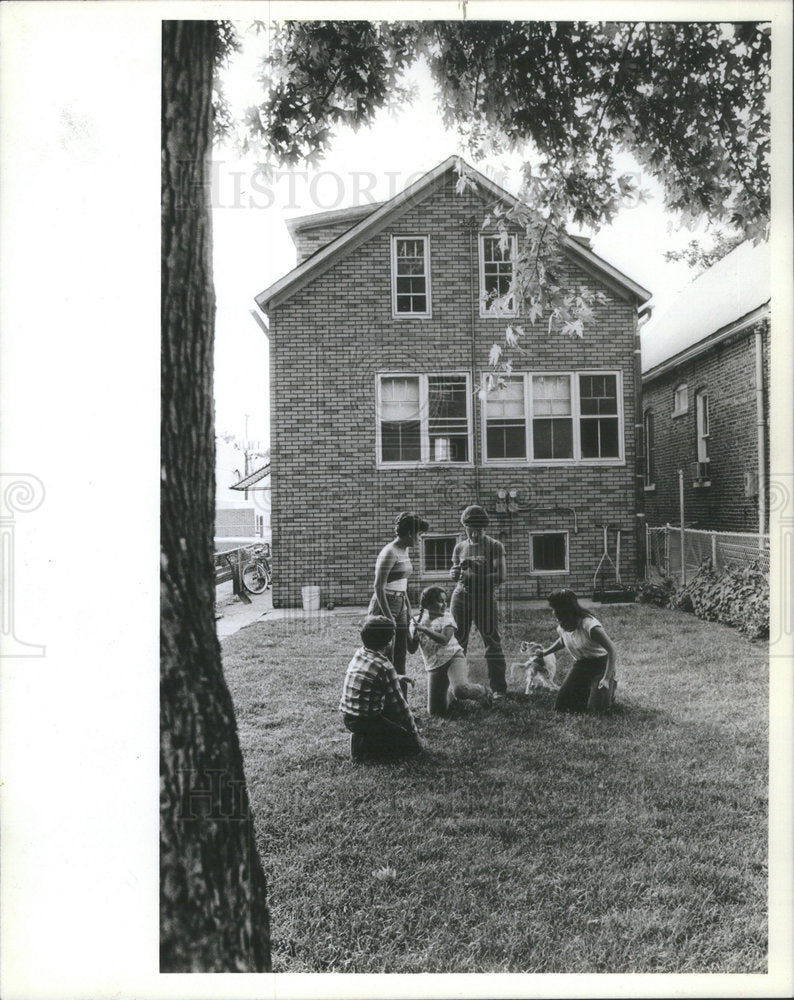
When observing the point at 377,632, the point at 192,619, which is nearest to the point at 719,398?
the point at 377,632

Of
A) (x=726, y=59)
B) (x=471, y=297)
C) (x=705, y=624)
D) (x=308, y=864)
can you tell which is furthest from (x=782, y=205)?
(x=308, y=864)

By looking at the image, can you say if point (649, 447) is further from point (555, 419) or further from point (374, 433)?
point (374, 433)

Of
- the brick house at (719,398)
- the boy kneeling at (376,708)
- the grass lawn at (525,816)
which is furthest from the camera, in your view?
the brick house at (719,398)

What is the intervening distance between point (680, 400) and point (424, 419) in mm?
1042

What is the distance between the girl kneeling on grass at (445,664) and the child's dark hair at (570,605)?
0.42 metres

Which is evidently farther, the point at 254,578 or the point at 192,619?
the point at 254,578

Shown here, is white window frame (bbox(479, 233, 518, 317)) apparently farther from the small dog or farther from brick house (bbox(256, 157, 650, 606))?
the small dog

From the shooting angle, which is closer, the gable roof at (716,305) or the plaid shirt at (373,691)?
the plaid shirt at (373,691)

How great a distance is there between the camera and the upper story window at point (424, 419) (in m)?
2.40

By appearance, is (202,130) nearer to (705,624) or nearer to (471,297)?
(471,297)

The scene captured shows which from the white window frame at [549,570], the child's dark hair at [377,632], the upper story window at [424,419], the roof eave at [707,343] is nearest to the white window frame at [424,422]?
the upper story window at [424,419]

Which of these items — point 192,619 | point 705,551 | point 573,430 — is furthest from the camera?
point 705,551

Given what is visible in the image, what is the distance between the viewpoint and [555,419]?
2381mm

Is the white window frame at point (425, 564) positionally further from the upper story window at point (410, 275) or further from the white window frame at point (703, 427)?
the white window frame at point (703, 427)
